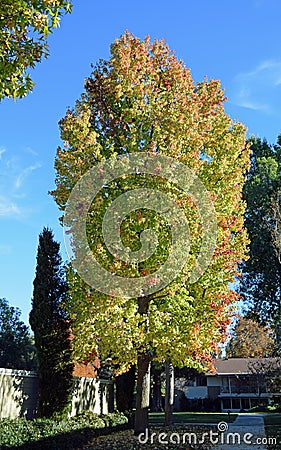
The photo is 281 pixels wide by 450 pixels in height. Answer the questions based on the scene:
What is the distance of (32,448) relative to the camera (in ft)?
29.5

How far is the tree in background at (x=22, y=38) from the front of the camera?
4.80 m

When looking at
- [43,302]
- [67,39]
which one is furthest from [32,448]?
[67,39]

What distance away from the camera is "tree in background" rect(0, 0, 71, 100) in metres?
4.80

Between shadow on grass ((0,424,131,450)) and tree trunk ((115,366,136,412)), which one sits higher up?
tree trunk ((115,366,136,412))

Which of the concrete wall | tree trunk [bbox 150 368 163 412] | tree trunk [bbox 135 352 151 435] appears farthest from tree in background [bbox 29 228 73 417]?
tree trunk [bbox 150 368 163 412]

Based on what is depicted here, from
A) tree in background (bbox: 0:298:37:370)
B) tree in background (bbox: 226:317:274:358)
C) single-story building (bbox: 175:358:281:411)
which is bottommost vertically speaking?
single-story building (bbox: 175:358:281:411)

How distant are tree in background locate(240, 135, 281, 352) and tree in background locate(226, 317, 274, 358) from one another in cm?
1862

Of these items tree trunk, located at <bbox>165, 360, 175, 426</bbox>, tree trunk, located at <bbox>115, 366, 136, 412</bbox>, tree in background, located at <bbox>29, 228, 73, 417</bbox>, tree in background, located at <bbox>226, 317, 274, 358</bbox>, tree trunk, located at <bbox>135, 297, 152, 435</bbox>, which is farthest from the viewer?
tree in background, located at <bbox>226, 317, 274, 358</bbox>

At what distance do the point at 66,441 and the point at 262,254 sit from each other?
14282 mm

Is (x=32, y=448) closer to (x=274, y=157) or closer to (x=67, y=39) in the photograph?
(x=67, y=39)

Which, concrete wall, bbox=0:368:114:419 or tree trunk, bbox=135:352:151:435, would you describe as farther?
tree trunk, bbox=135:352:151:435

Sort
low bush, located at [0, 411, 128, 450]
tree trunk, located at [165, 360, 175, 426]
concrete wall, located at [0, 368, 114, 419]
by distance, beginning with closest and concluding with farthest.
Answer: low bush, located at [0, 411, 128, 450], concrete wall, located at [0, 368, 114, 419], tree trunk, located at [165, 360, 175, 426]

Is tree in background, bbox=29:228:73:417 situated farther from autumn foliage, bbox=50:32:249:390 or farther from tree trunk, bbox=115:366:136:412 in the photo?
tree trunk, bbox=115:366:136:412

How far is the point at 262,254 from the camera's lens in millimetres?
21562
